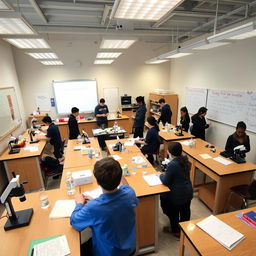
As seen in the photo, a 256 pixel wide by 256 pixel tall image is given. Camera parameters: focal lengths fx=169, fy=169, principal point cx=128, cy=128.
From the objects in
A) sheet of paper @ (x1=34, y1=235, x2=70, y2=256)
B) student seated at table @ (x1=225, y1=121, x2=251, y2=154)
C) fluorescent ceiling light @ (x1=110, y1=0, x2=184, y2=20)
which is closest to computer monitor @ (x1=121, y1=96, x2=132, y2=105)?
student seated at table @ (x1=225, y1=121, x2=251, y2=154)

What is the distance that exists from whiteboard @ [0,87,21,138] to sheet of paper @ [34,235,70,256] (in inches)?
137

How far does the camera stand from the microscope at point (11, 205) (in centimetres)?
166

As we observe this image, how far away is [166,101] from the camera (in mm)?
7000

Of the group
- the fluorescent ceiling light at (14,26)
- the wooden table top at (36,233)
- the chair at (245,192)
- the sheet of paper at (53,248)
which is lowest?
the chair at (245,192)

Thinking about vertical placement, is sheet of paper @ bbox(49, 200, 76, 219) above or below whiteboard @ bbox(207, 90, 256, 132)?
below

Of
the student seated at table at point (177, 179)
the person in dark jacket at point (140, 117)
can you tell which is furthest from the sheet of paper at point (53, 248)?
the person in dark jacket at point (140, 117)

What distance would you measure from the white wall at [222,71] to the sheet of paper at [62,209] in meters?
4.21

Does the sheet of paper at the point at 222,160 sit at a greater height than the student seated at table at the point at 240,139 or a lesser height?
lesser

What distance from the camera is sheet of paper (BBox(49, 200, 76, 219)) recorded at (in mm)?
1863

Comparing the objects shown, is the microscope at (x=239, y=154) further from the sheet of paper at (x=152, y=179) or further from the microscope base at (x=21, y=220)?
the microscope base at (x=21, y=220)

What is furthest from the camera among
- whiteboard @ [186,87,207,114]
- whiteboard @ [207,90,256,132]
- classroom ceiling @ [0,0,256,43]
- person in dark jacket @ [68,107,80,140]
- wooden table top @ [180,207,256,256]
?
whiteboard @ [186,87,207,114]

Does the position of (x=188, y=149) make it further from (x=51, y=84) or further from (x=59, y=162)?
(x=51, y=84)

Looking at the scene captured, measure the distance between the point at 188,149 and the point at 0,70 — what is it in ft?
17.7

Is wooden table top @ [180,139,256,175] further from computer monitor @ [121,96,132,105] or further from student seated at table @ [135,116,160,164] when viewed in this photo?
computer monitor @ [121,96,132,105]
